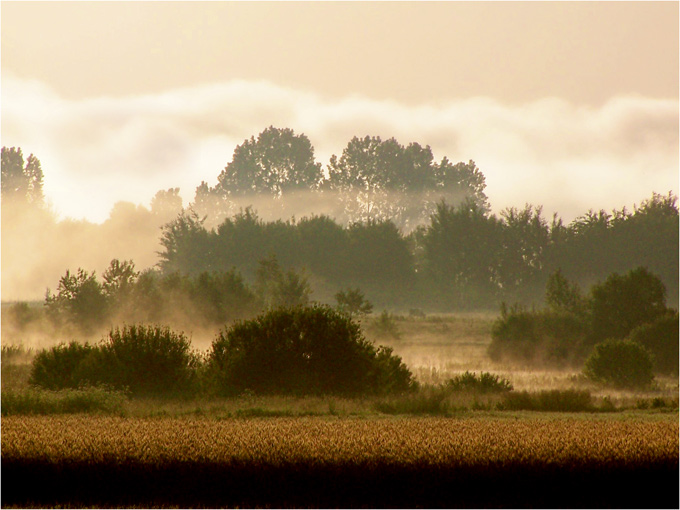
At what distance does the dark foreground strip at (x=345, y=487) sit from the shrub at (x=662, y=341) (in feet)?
99.6

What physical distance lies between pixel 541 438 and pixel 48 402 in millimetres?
14550

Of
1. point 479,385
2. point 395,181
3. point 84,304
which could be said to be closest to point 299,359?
point 479,385

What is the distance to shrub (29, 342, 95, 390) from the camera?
28.3 m

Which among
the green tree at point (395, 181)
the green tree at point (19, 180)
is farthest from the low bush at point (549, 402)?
the green tree at point (19, 180)

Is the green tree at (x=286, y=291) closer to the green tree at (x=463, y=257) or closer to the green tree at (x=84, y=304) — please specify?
the green tree at (x=84, y=304)

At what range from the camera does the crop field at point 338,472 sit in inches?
527

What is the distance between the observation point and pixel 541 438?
1537 cm

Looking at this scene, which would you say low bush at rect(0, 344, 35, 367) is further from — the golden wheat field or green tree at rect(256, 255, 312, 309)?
the golden wheat field

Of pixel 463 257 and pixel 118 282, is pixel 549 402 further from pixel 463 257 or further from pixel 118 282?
pixel 463 257

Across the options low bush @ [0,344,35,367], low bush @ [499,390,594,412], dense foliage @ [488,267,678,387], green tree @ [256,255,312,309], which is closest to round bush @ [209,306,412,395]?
low bush @ [499,390,594,412]

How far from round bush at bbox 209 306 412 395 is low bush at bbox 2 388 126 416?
364 centimetres

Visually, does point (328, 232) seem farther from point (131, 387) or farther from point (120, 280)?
point (131, 387)

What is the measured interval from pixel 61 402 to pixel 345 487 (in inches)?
525

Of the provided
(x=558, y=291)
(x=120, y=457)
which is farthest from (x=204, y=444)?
(x=558, y=291)
